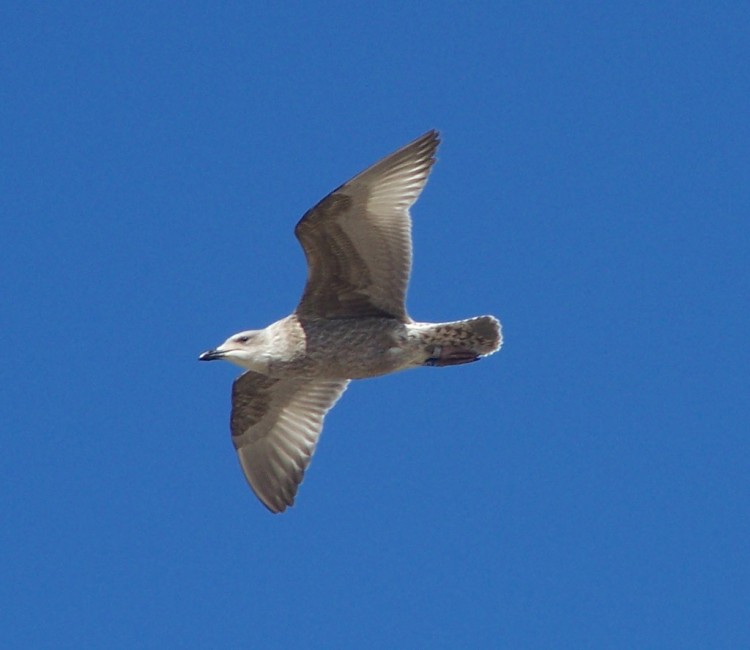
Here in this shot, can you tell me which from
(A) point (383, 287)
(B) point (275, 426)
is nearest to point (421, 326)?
(A) point (383, 287)

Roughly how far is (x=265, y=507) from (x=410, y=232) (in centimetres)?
311

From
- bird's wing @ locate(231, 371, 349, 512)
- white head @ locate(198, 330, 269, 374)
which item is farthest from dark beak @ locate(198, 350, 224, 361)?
bird's wing @ locate(231, 371, 349, 512)

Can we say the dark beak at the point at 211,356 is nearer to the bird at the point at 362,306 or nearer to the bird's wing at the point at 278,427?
the bird at the point at 362,306

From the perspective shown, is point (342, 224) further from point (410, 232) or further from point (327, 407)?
point (327, 407)

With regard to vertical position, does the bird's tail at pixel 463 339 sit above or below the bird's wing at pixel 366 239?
below

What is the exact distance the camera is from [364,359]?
40.6 ft

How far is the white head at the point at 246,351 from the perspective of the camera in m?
12.5

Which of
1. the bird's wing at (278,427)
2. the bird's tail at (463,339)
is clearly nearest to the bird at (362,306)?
the bird's tail at (463,339)

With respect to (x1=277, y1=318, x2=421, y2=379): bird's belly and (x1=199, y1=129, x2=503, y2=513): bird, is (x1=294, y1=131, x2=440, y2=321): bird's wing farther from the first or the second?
(x1=277, y1=318, x2=421, y2=379): bird's belly

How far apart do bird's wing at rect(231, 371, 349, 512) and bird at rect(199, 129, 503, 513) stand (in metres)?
1.33

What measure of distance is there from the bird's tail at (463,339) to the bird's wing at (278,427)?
1.81 metres

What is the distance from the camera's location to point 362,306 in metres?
12.6

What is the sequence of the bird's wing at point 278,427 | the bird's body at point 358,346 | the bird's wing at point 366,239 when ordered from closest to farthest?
1. the bird's wing at point 366,239
2. the bird's body at point 358,346
3. the bird's wing at point 278,427

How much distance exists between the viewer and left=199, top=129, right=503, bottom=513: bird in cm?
1228
